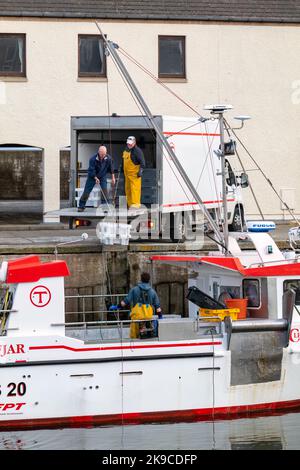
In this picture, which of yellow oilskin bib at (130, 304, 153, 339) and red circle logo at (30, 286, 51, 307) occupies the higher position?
red circle logo at (30, 286, 51, 307)

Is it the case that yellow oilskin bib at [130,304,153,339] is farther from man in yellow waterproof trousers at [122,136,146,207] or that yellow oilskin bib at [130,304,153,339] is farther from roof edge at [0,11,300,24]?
roof edge at [0,11,300,24]

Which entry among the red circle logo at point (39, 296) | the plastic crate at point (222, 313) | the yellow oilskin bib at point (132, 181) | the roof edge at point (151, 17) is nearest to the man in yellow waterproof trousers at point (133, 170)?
the yellow oilskin bib at point (132, 181)

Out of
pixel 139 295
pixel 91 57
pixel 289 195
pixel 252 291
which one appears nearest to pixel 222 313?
pixel 252 291

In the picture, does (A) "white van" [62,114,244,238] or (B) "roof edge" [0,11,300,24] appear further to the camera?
(B) "roof edge" [0,11,300,24]

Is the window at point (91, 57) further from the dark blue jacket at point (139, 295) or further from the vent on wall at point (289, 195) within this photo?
the dark blue jacket at point (139, 295)

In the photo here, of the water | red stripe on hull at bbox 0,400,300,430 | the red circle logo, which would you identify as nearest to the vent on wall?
red stripe on hull at bbox 0,400,300,430

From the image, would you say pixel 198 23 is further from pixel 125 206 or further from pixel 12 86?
pixel 125 206

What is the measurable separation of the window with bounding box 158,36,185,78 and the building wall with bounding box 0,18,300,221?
0.64 ft

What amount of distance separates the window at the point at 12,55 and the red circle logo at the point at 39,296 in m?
12.9

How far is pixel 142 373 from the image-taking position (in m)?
18.6

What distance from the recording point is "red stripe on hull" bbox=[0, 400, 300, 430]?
60.2 ft

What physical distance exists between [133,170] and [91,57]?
23.1ft

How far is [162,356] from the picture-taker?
61.2 ft

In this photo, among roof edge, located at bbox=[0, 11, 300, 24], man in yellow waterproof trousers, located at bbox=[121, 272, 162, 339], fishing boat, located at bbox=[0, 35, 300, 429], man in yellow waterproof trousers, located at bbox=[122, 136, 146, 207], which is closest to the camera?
fishing boat, located at bbox=[0, 35, 300, 429]
